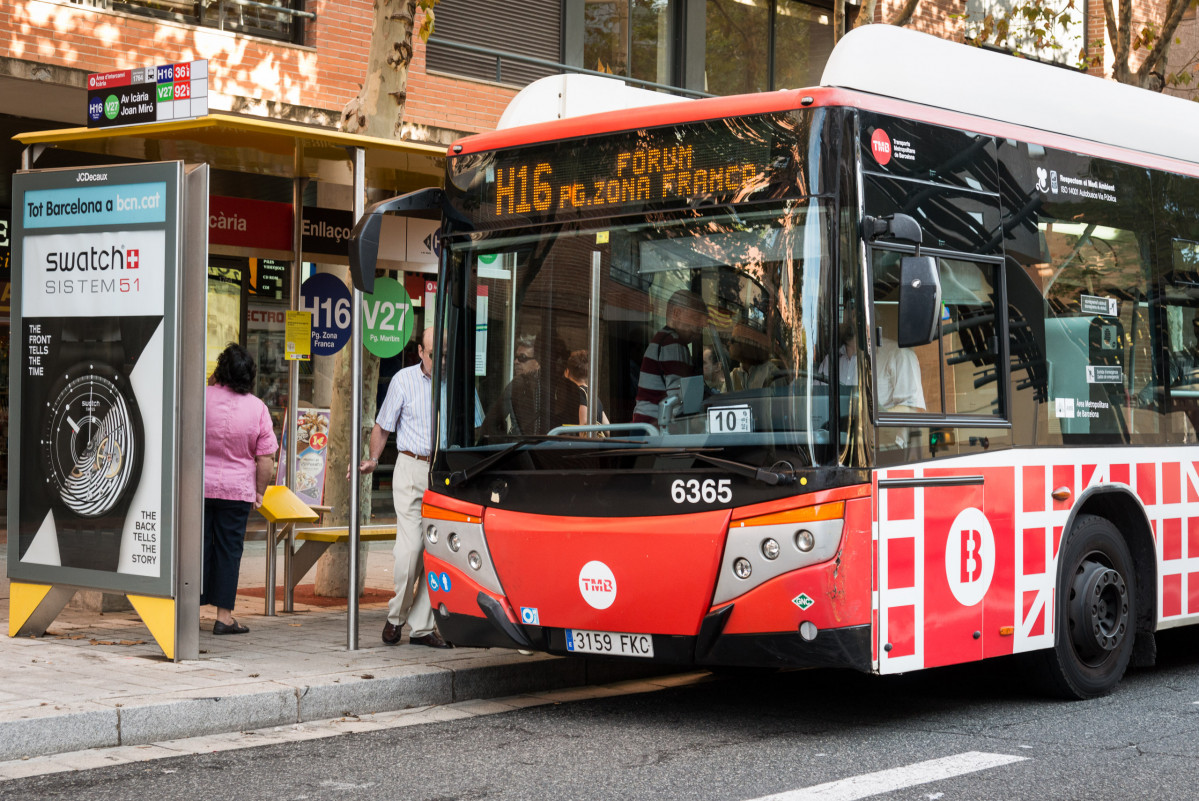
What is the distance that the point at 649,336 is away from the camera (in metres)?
6.80

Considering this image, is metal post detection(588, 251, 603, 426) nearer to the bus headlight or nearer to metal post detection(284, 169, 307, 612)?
the bus headlight

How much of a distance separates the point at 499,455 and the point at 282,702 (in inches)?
63.9

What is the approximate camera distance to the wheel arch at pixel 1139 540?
26.2 feet

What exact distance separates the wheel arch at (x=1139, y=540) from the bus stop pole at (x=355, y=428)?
421 cm

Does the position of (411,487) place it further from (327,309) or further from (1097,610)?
(1097,610)

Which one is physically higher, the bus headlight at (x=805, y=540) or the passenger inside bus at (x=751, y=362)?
Answer: the passenger inside bus at (x=751, y=362)

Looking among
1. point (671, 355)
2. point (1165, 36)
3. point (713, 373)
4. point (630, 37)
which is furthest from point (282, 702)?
point (630, 37)

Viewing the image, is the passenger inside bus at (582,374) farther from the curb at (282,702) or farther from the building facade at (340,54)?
the building facade at (340,54)

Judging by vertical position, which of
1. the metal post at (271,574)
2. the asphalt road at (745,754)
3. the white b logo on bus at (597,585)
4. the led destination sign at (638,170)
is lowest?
the asphalt road at (745,754)

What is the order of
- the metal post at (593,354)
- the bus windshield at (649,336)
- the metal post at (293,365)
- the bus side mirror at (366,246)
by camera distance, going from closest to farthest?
the bus windshield at (649,336) → the metal post at (593,354) → the bus side mirror at (366,246) → the metal post at (293,365)

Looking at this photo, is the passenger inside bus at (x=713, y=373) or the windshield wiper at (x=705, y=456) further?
the passenger inside bus at (x=713, y=373)

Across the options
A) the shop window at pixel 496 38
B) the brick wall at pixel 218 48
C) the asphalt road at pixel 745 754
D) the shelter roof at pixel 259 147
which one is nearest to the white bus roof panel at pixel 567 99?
the shelter roof at pixel 259 147

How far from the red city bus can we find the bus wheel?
0.06 ft

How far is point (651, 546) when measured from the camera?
21.7 feet
